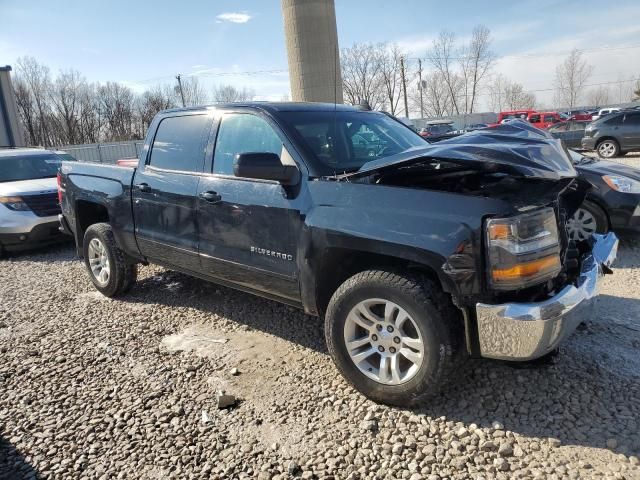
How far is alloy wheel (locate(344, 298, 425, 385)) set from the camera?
2779 millimetres

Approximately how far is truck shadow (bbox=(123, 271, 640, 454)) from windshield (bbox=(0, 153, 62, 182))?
21.5 feet

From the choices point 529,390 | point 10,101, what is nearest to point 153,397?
point 529,390

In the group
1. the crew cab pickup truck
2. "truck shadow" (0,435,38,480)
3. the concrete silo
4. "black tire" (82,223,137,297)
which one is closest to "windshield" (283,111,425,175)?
the crew cab pickup truck

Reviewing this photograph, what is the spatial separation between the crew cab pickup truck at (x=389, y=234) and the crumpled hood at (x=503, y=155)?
1cm

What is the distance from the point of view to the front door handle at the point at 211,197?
3.67 m

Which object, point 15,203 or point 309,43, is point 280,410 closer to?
point 15,203

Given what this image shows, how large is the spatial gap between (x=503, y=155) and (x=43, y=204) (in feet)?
23.0

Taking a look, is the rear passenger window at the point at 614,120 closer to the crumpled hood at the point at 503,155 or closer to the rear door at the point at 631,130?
the rear door at the point at 631,130

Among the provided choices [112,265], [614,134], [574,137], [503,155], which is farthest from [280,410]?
[574,137]

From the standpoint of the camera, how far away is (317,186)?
10.2 feet

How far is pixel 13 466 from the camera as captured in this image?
2.60 metres

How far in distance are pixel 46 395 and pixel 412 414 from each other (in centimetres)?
243

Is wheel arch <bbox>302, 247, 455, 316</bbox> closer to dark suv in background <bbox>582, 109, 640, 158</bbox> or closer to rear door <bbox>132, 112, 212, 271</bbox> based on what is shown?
rear door <bbox>132, 112, 212, 271</bbox>

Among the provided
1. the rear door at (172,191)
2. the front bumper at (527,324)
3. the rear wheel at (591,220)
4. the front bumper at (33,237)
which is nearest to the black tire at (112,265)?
the rear door at (172,191)
